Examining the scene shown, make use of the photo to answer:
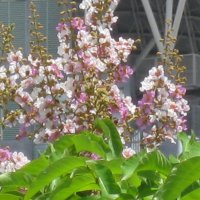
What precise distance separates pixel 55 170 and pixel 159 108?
10.4 feet

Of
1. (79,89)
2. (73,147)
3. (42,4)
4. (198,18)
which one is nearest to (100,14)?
(79,89)

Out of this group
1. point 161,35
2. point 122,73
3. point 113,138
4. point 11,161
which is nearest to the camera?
point 113,138

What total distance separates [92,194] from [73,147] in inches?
11.4

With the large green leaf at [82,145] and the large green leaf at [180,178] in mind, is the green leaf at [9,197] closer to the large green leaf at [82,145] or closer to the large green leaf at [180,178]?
the large green leaf at [82,145]

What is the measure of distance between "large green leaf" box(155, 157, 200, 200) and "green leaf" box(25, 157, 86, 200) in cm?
28

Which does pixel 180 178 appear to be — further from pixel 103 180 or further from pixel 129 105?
pixel 129 105

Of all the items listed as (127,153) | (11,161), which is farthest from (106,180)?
(11,161)

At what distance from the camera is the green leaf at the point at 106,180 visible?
7.67ft

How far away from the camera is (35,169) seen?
260cm

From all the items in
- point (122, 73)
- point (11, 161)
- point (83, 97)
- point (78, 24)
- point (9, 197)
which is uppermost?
point (78, 24)

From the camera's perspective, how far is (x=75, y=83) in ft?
17.6

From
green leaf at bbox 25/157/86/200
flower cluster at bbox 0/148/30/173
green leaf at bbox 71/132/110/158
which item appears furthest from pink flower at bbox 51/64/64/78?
green leaf at bbox 25/157/86/200

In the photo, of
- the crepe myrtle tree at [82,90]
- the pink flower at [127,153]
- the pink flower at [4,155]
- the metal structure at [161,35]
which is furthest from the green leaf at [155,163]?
the metal structure at [161,35]

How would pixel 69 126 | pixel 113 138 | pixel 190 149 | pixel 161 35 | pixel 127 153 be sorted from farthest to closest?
pixel 161 35, pixel 69 126, pixel 127 153, pixel 113 138, pixel 190 149
